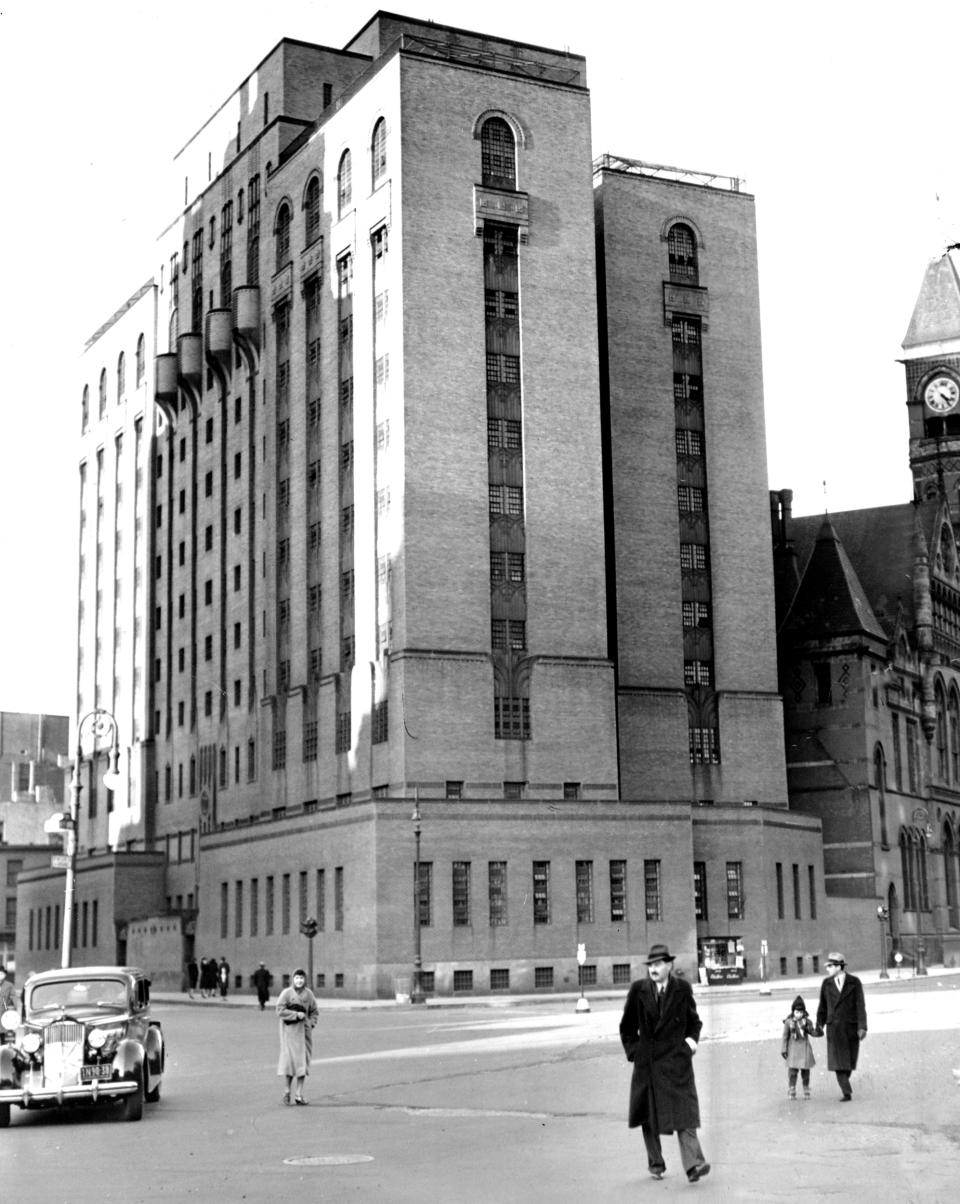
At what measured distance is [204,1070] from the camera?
31812mm

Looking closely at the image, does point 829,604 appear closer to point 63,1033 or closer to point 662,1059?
point 63,1033

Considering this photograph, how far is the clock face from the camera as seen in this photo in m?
130

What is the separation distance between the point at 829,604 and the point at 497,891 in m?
31.3

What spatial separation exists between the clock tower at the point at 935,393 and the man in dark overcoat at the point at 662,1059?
114 meters

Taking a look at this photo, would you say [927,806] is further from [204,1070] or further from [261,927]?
[204,1070]

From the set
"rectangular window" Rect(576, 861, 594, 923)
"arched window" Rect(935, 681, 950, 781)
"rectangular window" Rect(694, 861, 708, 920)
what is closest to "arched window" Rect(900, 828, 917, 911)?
"arched window" Rect(935, 681, 950, 781)

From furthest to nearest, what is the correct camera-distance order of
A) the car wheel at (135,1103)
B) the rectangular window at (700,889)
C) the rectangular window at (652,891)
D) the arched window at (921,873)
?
the arched window at (921,873) < the rectangular window at (700,889) < the rectangular window at (652,891) < the car wheel at (135,1103)

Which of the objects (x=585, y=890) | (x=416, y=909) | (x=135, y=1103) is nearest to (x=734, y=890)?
(x=585, y=890)

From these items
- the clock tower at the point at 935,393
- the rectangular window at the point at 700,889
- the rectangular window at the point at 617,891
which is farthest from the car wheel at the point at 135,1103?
the clock tower at the point at 935,393

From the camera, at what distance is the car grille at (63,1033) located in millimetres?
22875

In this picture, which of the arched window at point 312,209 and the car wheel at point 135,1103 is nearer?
the car wheel at point 135,1103

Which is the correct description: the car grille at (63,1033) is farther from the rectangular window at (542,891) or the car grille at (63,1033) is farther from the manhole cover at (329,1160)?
the rectangular window at (542,891)

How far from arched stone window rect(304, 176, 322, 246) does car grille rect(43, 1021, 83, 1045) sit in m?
63.8

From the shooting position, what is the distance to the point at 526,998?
207 ft
